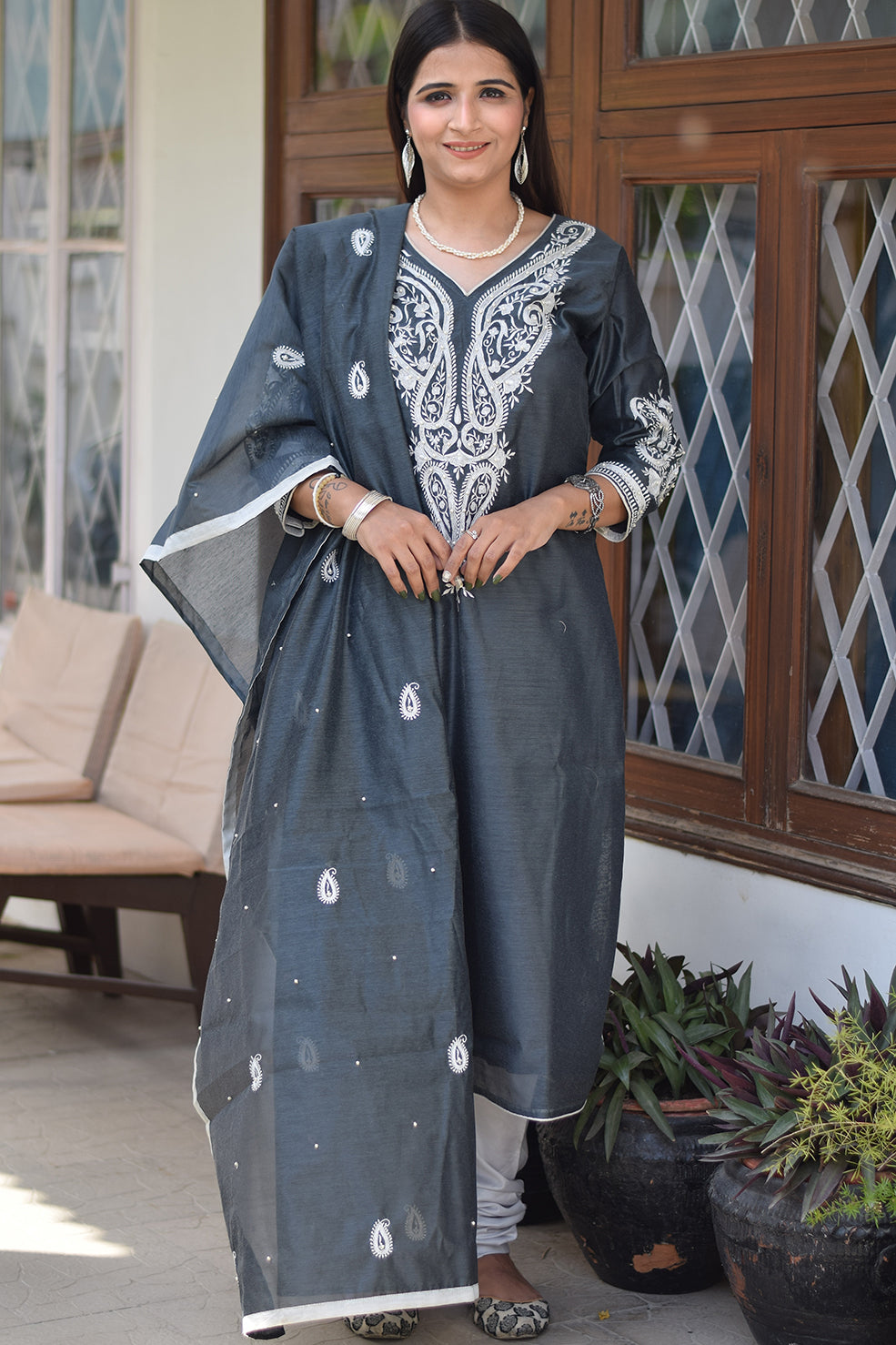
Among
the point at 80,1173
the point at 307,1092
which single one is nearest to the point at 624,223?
the point at 307,1092

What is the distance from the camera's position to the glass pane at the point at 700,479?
3.23 meters

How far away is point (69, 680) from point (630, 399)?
7.99 ft

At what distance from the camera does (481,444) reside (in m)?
2.49

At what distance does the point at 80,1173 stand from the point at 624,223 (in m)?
2.16

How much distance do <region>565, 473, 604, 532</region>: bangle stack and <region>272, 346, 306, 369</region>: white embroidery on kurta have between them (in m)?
0.44

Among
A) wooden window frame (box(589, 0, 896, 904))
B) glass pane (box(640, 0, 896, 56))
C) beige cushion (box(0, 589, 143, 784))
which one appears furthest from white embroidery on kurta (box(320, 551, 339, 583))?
beige cushion (box(0, 589, 143, 784))

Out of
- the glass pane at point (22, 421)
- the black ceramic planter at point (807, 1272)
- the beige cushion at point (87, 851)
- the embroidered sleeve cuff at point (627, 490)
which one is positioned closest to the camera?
the black ceramic planter at point (807, 1272)

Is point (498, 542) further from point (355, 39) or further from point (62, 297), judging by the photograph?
point (62, 297)

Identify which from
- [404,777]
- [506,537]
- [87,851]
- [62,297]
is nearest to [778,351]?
[506,537]

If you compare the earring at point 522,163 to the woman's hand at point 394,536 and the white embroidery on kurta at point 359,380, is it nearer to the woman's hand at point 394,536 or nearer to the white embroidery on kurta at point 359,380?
the white embroidery on kurta at point 359,380

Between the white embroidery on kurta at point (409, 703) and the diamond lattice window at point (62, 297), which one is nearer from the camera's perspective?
the white embroidery on kurta at point (409, 703)

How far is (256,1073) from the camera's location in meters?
2.45

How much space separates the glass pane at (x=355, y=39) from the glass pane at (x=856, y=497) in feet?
4.60

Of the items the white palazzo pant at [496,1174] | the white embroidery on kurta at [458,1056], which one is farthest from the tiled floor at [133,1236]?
the white embroidery on kurta at [458,1056]
